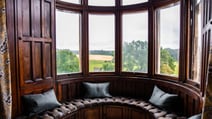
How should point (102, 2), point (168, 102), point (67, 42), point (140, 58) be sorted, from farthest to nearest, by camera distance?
point (102, 2), point (140, 58), point (67, 42), point (168, 102)

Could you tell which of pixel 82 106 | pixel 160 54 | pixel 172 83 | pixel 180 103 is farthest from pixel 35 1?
pixel 180 103

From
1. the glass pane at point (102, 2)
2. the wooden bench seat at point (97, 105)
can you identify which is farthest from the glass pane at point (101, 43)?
the wooden bench seat at point (97, 105)

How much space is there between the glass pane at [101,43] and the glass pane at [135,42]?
0.28 m

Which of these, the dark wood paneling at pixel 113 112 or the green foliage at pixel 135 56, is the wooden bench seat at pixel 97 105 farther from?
the green foliage at pixel 135 56

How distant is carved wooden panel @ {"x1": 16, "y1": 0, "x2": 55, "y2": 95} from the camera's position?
282cm

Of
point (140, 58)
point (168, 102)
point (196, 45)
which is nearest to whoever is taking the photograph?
point (196, 45)

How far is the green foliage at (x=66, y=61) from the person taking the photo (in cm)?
367

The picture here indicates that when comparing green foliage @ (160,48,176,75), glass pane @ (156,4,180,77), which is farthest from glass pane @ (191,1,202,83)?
green foliage @ (160,48,176,75)

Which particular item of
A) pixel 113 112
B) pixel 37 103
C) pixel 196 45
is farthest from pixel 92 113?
pixel 196 45

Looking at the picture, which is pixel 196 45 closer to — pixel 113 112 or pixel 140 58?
pixel 140 58

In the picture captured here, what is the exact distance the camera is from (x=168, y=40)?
11.2 feet

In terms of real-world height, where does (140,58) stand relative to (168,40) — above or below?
below

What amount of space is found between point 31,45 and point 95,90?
1568 millimetres

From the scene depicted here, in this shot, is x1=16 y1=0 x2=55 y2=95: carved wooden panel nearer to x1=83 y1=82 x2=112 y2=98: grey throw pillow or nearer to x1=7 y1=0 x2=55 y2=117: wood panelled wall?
x1=7 y1=0 x2=55 y2=117: wood panelled wall
